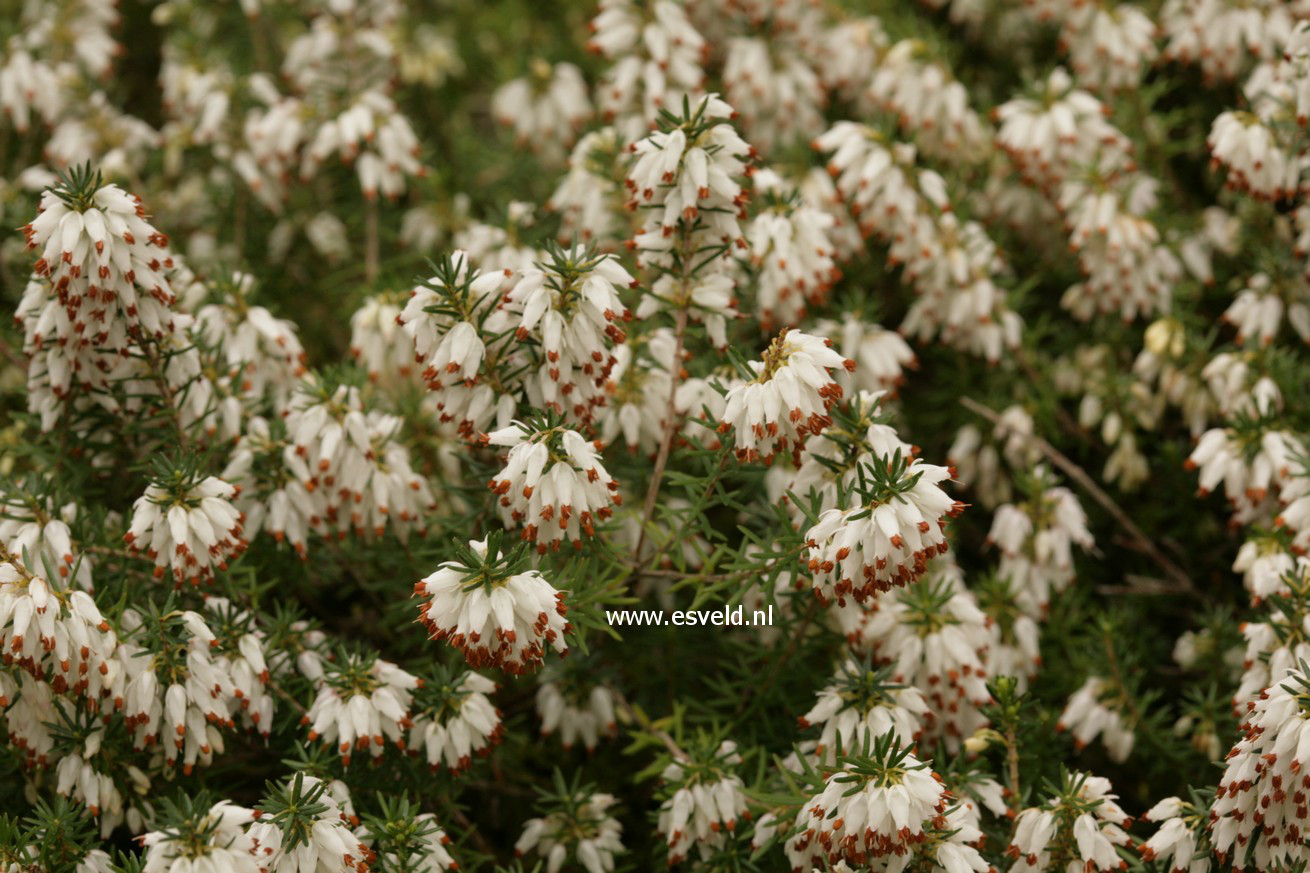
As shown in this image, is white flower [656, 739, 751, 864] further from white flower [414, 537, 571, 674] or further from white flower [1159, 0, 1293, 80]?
white flower [1159, 0, 1293, 80]

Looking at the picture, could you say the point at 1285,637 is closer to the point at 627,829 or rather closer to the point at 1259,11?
the point at 627,829

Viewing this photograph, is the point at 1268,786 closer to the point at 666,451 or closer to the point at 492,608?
the point at 666,451

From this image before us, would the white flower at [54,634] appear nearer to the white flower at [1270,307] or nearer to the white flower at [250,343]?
the white flower at [250,343]

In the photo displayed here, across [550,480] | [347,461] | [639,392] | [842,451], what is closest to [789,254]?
[639,392]

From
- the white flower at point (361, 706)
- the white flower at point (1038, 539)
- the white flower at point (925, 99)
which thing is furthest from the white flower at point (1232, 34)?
the white flower at point (361, 706)

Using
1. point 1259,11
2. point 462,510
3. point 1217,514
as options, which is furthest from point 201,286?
point 1259,11

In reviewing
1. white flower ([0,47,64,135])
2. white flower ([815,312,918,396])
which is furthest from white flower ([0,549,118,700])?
white flower ([0,47,64,135])
